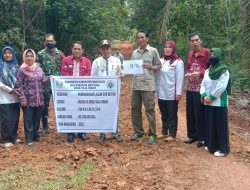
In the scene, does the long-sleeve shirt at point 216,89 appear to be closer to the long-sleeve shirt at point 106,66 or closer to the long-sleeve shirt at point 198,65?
the long-sleeve shirt at point 198,65

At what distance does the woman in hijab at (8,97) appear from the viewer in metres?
6.49

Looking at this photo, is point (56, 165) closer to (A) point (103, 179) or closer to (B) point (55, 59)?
(A) point (103, 179)

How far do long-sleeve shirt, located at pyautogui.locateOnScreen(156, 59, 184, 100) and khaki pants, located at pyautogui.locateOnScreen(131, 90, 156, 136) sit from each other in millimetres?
212

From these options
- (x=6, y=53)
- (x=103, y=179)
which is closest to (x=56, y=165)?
(x=103, y=179)

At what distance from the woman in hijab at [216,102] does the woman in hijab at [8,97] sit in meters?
3.12

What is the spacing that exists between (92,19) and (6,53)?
9.56 metres

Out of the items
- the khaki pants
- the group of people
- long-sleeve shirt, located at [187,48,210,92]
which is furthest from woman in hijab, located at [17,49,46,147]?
long-sleeve shirt, located at [187,48,210,92]

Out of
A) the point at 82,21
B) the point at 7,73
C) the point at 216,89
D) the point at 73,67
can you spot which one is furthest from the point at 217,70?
the point at 82,21

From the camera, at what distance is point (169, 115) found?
6887 millimetres

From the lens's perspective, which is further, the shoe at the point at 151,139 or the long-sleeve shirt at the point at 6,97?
the shoe at the point at 151,139

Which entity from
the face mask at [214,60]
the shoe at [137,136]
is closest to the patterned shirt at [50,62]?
the shoe at [137,136]

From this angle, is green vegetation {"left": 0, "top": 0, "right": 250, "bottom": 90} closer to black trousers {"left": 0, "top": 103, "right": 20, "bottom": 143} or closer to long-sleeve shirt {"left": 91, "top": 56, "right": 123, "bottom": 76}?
long-sleeve shirt {"left": 91, "top": 56, "right": 123, "bottom": 76}

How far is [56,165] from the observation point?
227 inches

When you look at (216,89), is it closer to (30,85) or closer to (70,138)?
(70,138)
